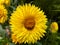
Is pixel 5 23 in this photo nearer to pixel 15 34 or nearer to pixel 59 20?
pixel 15 34

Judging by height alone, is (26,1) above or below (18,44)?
above

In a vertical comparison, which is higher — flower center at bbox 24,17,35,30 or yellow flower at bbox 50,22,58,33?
flower center at bbox 24,17,35,30

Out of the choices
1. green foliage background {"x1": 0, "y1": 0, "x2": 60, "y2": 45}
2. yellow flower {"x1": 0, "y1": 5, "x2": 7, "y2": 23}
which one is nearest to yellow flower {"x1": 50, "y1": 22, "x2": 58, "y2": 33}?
green foliage background {"x1": 0, "y1": 0, "x2": 60, "y2": 45}

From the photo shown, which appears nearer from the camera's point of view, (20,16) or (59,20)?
(20,16)

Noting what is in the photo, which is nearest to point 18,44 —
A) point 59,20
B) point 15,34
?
point 15,34

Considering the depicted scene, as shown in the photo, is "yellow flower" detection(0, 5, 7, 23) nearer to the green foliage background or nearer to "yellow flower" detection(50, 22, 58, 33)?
the green foliage background

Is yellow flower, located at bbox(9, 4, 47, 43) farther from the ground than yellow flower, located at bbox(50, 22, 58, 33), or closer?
farther from the ground

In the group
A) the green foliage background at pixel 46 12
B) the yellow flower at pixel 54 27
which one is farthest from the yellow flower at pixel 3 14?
the yellow flower at pixel 54 27
